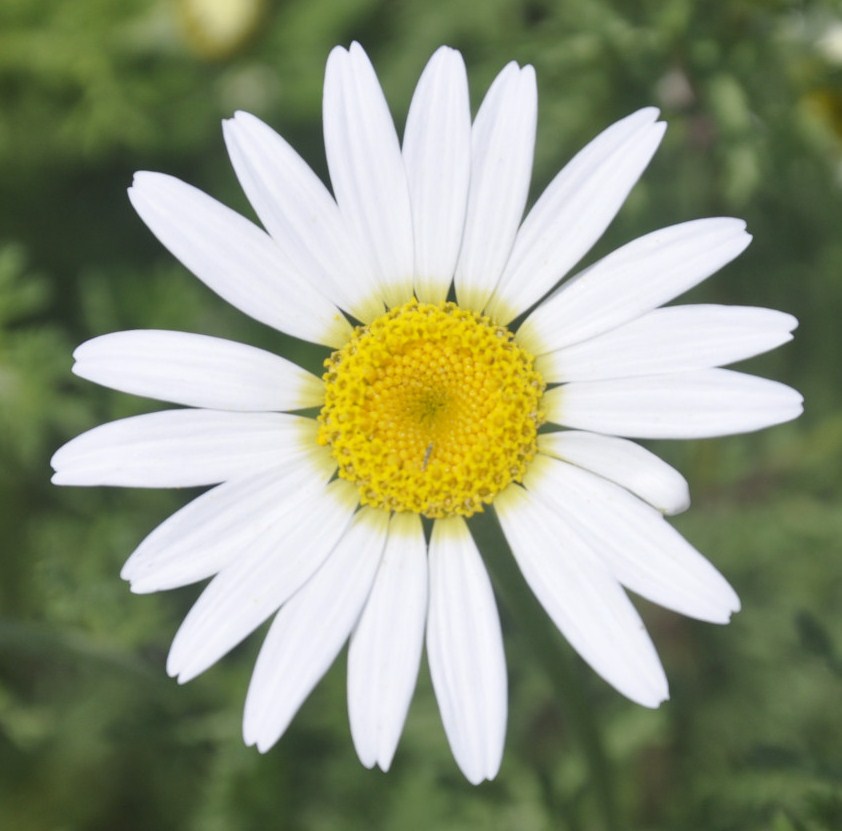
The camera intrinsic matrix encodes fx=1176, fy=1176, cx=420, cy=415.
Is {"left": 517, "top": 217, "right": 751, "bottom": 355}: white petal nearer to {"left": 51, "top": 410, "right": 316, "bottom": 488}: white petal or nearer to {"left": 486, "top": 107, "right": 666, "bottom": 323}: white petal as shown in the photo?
{"left": 486, "top": 107, "right": 666, "bottom": 323}: white petal

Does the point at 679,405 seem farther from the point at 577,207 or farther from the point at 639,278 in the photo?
the point at 577,207

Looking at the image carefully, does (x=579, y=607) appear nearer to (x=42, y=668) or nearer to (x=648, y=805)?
(x=648, y=805)

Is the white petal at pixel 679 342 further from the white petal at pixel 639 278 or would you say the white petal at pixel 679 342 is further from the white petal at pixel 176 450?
the white petal at pixel 176 450

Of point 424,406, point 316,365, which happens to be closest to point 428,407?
point 424,406

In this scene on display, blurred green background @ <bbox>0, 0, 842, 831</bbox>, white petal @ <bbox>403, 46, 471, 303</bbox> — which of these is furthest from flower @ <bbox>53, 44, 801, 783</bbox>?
blurred green background @ <bbox>0, 0, 842, 831</bbox>

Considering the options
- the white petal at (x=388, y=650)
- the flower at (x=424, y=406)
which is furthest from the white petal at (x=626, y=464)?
the white petal at (x=388, y=650)

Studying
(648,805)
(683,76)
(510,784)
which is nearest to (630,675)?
(510,784)
